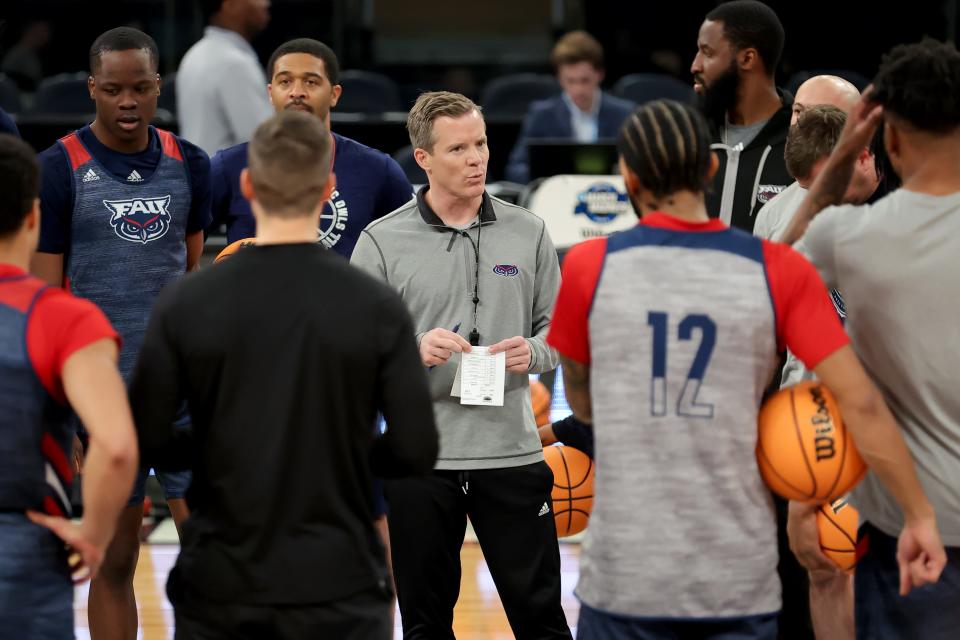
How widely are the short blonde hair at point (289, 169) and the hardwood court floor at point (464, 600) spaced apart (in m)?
2.59

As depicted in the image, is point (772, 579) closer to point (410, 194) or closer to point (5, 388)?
point (5, 388)

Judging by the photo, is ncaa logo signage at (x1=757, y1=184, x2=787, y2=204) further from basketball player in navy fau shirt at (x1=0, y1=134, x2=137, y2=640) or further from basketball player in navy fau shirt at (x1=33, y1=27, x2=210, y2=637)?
basketball player in navy fau shirt at (x1=0, y1=134, x2=137, y2=640)

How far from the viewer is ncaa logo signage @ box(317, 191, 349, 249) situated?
15.2 ft

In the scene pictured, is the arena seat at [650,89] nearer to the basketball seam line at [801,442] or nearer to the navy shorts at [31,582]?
the basketball seam line at [801,442]

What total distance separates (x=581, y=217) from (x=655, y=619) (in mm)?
5846

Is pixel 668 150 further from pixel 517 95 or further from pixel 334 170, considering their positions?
pixel 517 95

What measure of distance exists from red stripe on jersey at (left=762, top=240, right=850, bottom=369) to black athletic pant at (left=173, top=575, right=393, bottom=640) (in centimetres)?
102

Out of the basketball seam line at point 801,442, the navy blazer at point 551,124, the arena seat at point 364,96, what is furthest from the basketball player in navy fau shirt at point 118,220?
the arena seat at point 364,96

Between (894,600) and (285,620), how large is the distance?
1.38 m

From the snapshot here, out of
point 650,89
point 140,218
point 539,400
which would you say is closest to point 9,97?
point 650,89

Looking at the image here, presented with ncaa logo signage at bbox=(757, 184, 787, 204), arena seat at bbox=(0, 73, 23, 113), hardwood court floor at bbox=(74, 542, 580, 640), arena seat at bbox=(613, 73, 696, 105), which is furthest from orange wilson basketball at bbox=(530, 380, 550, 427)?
arena seat at bbox=(0, 73, 23, 113)

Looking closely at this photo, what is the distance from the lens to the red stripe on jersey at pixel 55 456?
9.12 ft

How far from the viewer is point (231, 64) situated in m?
7.17

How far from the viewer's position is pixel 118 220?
4160mm
